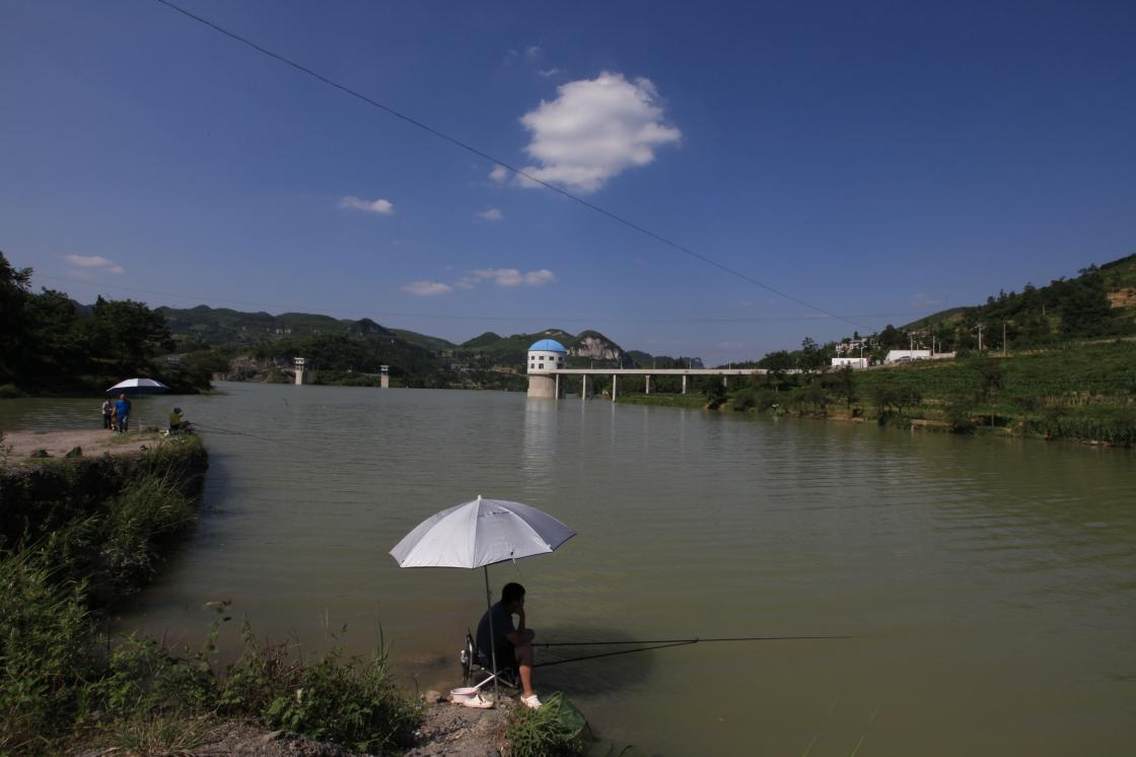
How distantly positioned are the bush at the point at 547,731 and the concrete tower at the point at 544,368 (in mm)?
132608

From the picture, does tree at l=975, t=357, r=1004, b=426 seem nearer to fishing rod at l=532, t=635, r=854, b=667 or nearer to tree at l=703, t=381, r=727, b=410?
tree at l=703, t=381, r=727, b=410

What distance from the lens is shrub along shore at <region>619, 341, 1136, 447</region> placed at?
1575 inches

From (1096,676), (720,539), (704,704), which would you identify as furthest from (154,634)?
(1096,676)

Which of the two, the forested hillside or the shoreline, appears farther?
the forested hillside

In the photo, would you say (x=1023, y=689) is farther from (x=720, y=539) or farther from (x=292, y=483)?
(x=292, y=483)

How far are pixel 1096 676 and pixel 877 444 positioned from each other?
30280 mm

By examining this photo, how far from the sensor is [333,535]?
38.7 ft

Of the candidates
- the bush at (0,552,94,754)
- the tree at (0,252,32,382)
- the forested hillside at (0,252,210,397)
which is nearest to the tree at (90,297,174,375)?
the forested hillside at (0,252,210,397)

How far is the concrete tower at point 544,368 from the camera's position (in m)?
139

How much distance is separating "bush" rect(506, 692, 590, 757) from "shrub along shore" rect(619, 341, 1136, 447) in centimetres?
4247

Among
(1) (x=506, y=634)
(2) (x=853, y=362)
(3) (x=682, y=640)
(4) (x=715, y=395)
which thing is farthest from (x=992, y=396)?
(1) (x=506, y=634)

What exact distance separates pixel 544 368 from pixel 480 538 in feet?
448

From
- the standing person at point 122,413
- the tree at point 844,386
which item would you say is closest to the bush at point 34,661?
the standing person at point 122,413

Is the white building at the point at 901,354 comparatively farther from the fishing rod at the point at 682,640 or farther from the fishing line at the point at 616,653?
the fishing line at the point at 616,653
